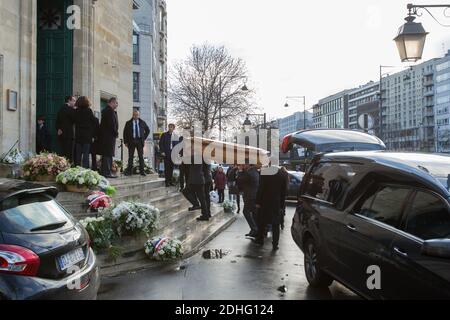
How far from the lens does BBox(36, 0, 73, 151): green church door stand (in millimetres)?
15125

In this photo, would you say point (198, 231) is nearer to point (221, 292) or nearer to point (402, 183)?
point (221, 292)

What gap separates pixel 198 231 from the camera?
10.5 m

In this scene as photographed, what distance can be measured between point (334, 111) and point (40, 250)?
6817 inches

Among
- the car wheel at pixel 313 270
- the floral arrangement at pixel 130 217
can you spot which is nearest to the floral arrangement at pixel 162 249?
the floral arrangement at pixel 130 217

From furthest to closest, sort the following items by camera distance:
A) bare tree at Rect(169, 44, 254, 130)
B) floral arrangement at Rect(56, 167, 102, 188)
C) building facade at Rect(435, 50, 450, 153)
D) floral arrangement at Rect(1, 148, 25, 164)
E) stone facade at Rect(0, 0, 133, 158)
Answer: building facade at Rect(435, 50, 450, 153)
bare tree at Rect(169, 44, 254, 130)
stone facade at Rect(0, 0, 133, 158)
floral arrangement at Rect(1, 148, 25, 164)
floral arrangement at Rect(56, 167, 102, 188)

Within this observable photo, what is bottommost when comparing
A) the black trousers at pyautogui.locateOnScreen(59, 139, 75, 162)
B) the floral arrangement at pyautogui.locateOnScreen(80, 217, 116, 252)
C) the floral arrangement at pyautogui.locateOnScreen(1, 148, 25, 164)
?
the floral arrangement at pyautogui.locateOnScreen(80, 217, 116, 252)

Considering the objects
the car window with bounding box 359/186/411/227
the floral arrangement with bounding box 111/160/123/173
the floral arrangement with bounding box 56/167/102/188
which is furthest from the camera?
the floral arrangement with bounding box 111/160/123/173

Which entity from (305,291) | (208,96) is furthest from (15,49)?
(208,96)

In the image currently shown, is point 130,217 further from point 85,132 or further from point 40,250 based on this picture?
point 85,132

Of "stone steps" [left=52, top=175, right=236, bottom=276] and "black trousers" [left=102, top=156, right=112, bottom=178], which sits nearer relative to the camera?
"stone steps" [left=52, top=175, right=236, bottom=276]

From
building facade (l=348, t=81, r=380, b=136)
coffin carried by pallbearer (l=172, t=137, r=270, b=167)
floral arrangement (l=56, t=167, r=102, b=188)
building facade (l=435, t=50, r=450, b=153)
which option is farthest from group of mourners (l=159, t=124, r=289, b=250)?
building facade (l=348, t=81, r=380, b=136)

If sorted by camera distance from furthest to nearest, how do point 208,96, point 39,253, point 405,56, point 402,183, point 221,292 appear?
point 208,96, point 405,56, point 221,292, point 402,183, point 39,253

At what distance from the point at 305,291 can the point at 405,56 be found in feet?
15.5

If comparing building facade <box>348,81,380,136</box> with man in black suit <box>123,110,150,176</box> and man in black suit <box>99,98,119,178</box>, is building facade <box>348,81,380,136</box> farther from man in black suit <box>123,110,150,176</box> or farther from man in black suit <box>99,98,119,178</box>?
man in black suit <box>99,98,119,178</box>
